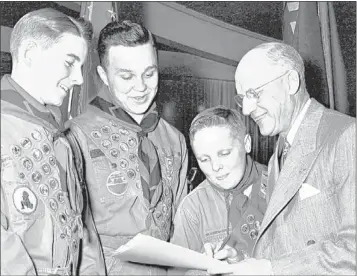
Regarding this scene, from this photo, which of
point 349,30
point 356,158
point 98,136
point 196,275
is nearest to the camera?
point 356,158

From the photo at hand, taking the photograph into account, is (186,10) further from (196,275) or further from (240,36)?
(196,275)

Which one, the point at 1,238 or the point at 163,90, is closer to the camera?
the point at 1,238

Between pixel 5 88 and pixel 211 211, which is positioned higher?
pixel 5 88

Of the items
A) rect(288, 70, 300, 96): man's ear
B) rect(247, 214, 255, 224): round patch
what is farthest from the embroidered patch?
rect(288, 70, 300, 96): man's ear

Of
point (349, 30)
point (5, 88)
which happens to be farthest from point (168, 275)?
point (349, 30)

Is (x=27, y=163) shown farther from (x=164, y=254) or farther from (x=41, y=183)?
(x=164, y=254)

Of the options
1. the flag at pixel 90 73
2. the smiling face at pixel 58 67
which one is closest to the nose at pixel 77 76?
the smiling face at pixel 58 67

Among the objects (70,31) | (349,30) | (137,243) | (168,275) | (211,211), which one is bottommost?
(168,275)

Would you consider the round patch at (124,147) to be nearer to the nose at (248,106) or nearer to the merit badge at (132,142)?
the merit badge at (132,142)

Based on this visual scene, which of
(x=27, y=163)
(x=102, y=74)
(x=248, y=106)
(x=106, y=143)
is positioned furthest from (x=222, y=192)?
(x=27, y=163)

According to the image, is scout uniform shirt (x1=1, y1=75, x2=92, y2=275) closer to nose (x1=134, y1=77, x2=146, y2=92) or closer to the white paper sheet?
the white paper sheet

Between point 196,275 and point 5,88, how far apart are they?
2.26 ft

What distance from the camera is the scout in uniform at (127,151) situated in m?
1.58

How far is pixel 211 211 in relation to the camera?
65.5 inches
